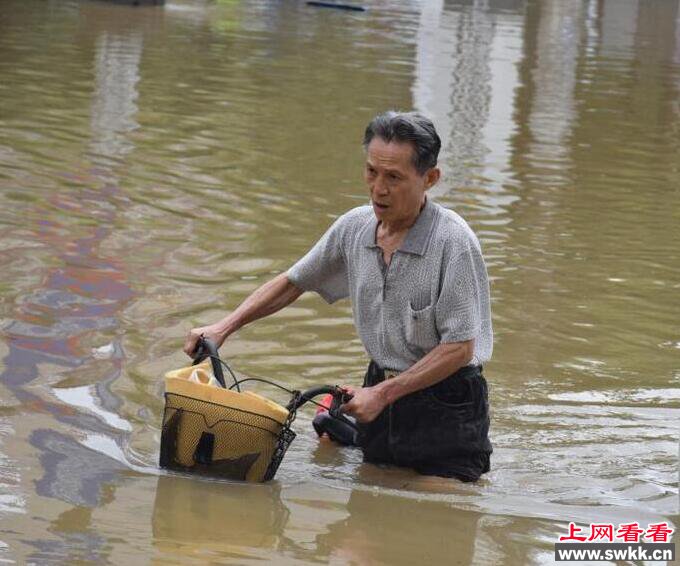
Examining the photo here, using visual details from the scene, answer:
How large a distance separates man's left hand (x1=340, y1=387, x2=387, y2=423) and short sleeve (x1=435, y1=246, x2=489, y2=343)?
290 millimetres

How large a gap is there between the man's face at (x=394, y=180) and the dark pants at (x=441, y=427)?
0.62m

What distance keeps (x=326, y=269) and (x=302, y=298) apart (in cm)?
293

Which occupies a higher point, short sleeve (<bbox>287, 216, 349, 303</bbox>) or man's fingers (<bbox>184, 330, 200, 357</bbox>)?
short sleeve (<bbox>287, 216, 349, 303</bbox>)

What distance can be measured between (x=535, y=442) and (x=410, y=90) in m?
12.3

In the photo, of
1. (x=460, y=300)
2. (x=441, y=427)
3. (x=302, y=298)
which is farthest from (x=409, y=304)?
(x=302, y=298)

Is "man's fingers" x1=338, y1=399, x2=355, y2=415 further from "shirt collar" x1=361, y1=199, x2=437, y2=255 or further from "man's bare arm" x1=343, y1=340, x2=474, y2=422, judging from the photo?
"shirt collar" x1=361, y1=199, x2=437, y2=255

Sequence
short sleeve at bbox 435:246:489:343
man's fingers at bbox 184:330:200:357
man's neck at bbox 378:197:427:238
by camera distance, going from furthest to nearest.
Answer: man's fingers at bbox 184:330:200:357
man's neck at bbox 378:197:427:238
short sleeve at bbox 435:246:489:343

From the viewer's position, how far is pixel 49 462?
17.3 feet

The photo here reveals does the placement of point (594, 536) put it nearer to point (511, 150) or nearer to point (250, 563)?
point (250, 563)

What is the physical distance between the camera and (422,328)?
16.0 feet

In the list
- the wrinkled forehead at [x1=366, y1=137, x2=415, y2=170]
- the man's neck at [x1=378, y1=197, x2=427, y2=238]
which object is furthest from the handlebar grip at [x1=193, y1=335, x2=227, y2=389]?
the wrinkled forehead at [x1=366, y1=137, x2=415, y2=170]

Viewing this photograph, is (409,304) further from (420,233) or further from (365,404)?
(365,404)

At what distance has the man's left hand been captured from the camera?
4758 millimetres

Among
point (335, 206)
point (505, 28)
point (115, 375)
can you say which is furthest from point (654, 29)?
point (115, 375)
